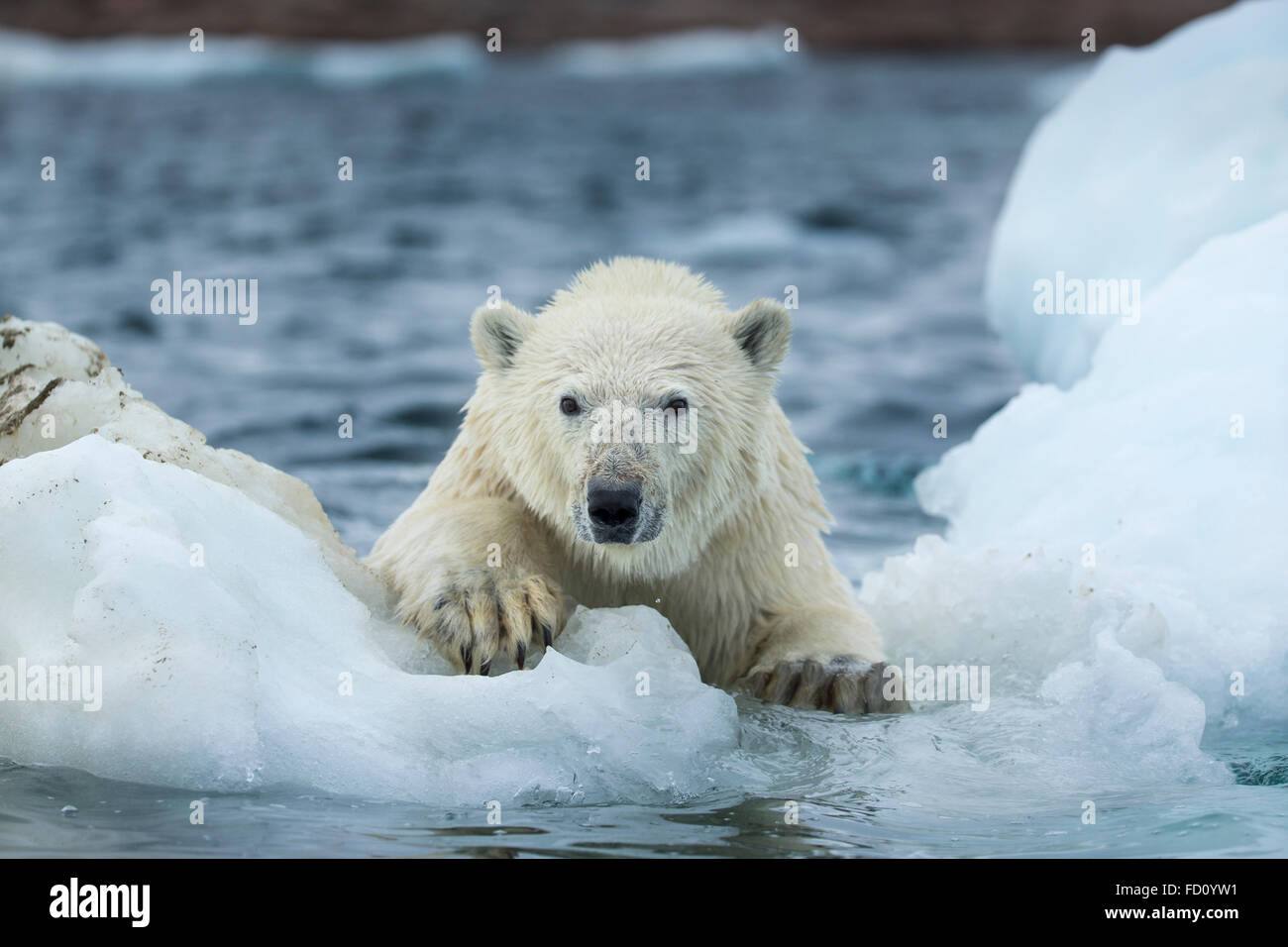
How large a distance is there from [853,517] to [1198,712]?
421 cm

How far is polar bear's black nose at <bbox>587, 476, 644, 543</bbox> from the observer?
4270mm

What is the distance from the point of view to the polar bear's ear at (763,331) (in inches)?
195

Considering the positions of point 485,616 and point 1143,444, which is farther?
point 1143,444

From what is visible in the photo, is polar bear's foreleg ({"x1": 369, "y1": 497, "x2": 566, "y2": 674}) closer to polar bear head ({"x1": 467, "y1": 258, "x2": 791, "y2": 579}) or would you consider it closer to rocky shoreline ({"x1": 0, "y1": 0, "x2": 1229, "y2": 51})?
polar bear head ({"x1": 467, "y1": 258, "x2": 791, "y2": 579})

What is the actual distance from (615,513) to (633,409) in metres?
0.40

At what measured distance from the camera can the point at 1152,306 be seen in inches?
286

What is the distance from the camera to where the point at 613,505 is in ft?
14.0

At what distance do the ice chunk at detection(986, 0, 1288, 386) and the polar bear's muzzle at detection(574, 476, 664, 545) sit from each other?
377 cm

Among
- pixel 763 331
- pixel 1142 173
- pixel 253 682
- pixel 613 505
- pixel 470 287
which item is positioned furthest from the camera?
pixel 470 287

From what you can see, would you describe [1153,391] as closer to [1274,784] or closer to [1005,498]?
[1005,498]

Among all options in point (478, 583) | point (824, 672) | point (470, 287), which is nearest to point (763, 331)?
point (824, 672)

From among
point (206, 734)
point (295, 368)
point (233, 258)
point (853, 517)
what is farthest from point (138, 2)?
point (206, 734)

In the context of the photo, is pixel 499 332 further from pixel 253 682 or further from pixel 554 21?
pixel 554 21

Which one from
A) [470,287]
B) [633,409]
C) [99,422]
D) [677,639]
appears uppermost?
[470,287]
